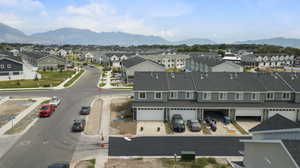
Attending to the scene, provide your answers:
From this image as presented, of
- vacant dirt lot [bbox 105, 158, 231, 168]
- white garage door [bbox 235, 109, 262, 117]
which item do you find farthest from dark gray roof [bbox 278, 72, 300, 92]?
vacant dirt lot [bbox 105, 158, 231, 168]

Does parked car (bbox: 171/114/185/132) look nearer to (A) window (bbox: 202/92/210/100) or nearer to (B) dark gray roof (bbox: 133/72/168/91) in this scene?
(B) dark gray roof (bbox: 133/72/168/91)

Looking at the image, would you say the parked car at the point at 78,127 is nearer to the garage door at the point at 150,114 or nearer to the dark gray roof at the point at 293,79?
the garage door at the point at 150,114

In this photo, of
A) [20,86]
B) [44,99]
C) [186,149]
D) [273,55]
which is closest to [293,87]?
[186,149]

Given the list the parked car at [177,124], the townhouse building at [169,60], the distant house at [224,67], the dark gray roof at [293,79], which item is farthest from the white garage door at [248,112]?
the townhouse building at [169,60]

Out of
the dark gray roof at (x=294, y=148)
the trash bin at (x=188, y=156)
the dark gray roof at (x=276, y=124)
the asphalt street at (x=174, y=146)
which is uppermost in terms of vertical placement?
the dark gray roof at (x=294, y=148)

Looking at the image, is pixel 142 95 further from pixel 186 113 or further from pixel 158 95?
pixel 186 113

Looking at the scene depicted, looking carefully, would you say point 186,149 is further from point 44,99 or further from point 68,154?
point 44,99
